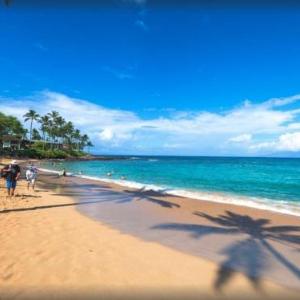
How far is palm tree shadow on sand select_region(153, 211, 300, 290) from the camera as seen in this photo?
22.1 ft

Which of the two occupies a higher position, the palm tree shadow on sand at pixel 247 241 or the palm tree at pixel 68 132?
the palm tree at pixel 68 132

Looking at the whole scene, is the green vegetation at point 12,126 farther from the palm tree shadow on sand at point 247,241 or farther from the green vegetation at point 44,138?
the palm tree shadow on sand at point 247,241

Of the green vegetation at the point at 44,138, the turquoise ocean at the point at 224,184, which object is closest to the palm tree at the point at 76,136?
the green vegetation at the point at 44,138

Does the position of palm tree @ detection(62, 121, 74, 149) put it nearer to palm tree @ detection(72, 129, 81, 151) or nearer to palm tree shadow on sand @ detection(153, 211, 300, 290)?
palm tree @ detection(72, 129, 81, 151)

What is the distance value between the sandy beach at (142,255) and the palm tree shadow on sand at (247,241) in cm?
2

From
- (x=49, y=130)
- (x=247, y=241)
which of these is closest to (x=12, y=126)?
(x=49, y=130)

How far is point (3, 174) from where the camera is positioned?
14.8 m

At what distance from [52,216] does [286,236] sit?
8517 millimetres

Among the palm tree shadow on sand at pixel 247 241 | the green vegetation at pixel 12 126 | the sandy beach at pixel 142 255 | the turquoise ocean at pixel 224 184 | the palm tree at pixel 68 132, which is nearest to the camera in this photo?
the sandy beach at pixel 142 255

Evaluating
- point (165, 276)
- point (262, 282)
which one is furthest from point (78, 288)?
point (262, 282)

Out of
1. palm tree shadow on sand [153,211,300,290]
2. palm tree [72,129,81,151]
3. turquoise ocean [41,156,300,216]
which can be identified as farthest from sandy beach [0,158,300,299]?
palm tree [72,129,81,151]

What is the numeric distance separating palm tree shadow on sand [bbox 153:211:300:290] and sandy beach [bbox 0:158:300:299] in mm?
25

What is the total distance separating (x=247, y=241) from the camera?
9.34 meters

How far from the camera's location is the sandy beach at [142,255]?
5641mm
